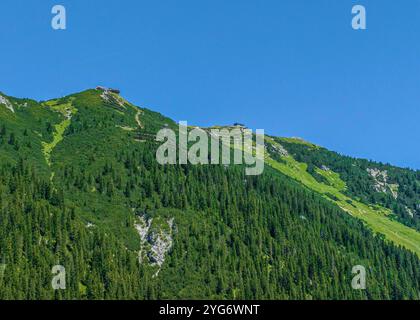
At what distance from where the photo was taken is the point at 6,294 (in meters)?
179
